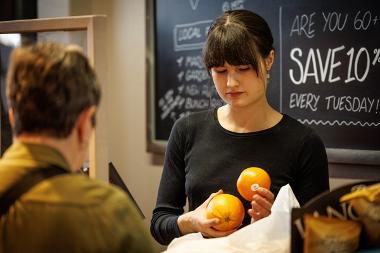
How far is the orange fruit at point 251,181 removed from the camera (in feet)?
4.70

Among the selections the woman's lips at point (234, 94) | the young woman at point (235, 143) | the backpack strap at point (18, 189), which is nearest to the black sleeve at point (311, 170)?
the young woman at point (235, 143)

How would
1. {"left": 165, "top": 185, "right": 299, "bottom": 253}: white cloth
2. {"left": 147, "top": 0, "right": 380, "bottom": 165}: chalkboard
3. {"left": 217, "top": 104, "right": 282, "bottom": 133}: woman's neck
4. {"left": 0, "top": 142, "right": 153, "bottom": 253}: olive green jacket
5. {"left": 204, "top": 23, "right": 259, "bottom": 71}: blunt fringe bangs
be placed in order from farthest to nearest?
{"left": 147, "top": 0, "right": 380, "bottom": 165}: chalkboard → {"left": 217, "top": 104, "right": 282, "bottom": 133}: woman's neck → {"left": 204, "top": 23, "right": 259, "bottom": 71}: blunt fringe bangs → {"left": 165, "top": 185, "right": 299, "bottom": 253}: white cloth → {"left": 0, "top": 142, "right": 153, "bottom": 253}: olive green jacket

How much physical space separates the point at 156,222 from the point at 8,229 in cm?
86

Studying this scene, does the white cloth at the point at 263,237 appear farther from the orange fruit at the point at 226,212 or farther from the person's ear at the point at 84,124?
the person's ear at the point at 84,124

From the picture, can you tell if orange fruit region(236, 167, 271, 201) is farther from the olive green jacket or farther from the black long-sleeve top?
the olive green jacket

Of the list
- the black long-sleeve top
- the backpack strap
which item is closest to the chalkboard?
the black long-sleeve top

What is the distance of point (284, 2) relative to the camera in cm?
247

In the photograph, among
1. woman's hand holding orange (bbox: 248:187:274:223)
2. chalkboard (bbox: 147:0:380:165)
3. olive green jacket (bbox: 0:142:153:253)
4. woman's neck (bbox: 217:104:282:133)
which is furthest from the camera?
chalkboard (bbox: 147:0:380:165)


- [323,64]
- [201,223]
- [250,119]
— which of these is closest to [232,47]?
[250,119]

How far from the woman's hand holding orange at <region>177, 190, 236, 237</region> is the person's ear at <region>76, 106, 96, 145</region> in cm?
57

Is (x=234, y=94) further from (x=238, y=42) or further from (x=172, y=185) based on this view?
(x=172, y=185)

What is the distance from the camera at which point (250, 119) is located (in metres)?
1.66

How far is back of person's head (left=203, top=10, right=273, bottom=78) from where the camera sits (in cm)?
154

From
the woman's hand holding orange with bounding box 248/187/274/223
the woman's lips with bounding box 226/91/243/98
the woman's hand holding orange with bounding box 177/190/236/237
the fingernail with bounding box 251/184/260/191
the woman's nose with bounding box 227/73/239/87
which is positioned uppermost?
the woman's nose with bounding box 227/73/239/87
